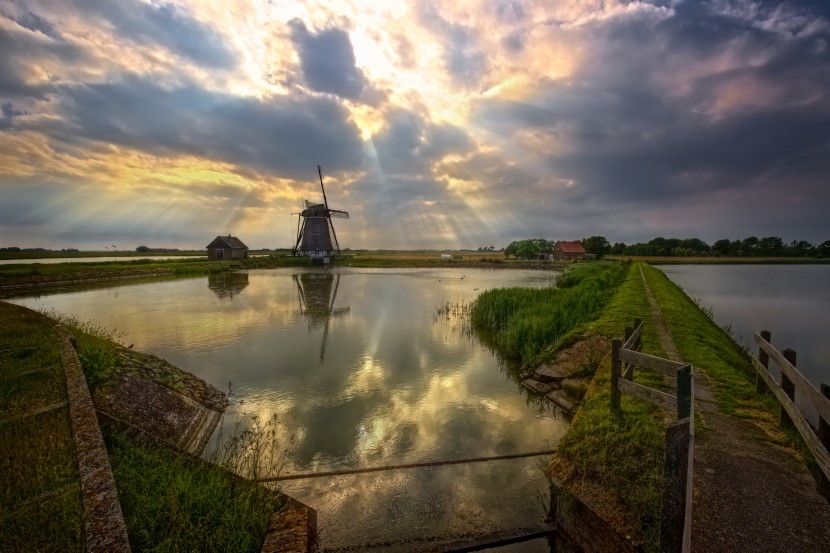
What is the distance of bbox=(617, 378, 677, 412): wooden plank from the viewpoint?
491 centimetres

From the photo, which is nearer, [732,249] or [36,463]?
[36,463]

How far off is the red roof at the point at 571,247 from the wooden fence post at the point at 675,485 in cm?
11095

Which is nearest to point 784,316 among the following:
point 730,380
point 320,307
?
point 730,380

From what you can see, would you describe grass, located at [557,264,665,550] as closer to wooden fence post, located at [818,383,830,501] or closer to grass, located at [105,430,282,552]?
wooden fence post, located at [818,383,830,501]

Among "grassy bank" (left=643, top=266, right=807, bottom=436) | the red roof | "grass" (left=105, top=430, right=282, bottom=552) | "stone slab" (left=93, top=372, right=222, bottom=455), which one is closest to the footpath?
"grassy bank" (left=643, top=266, right=807, bottom=436)

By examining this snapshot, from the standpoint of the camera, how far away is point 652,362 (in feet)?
18.5

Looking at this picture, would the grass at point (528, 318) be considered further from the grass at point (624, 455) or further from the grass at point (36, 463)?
the grass at point (36, 463)

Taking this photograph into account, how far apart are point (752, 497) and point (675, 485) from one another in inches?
92.8

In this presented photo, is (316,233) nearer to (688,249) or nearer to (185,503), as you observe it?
(185,503)

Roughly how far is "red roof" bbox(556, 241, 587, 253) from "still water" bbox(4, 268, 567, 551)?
304ft

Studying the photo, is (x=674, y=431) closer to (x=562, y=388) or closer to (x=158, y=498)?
(x=158, y=498)

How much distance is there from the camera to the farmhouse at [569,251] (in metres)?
104

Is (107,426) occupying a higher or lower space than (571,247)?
lower

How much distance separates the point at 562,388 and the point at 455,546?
7.37m
